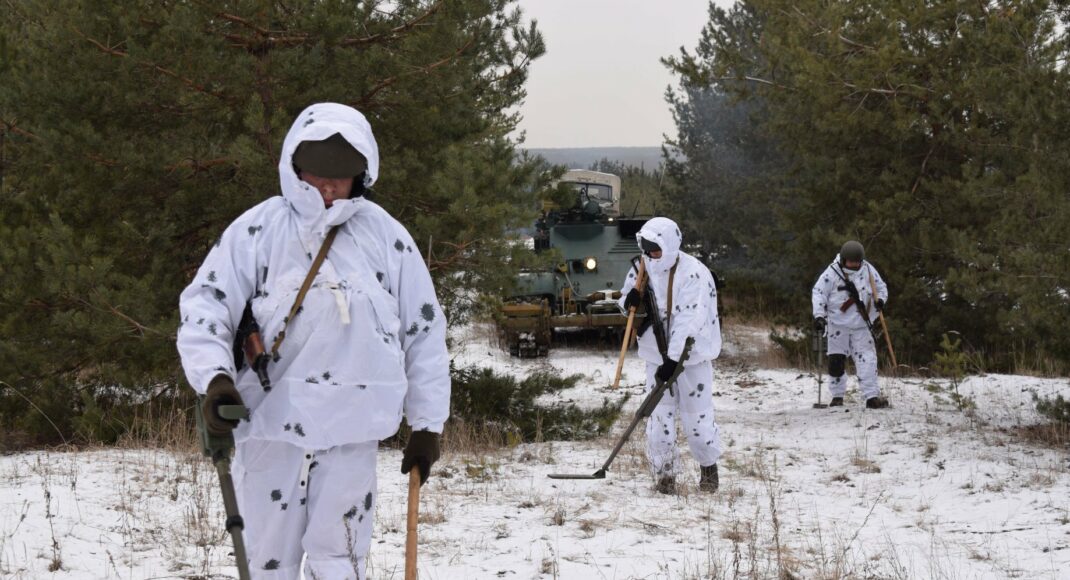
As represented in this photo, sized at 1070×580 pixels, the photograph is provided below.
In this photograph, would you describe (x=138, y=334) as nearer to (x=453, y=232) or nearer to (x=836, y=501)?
(x=453, y=232)

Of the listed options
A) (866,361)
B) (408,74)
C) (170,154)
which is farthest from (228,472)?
(866,361)

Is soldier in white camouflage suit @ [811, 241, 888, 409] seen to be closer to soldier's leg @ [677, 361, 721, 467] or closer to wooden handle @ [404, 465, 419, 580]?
soldier's leg @ [677, 361, 721, 467]

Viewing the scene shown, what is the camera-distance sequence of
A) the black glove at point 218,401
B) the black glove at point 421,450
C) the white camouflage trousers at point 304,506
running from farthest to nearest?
the black glove at point 421,450 → the white camouflage trousers at point 304,506 → the black glove at point 218,401

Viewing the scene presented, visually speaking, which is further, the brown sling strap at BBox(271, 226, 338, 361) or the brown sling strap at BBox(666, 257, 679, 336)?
the brown sling strap at BBox(666, 257, 679, 336)

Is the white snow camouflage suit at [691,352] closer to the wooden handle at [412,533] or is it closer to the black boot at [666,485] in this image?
the black boot at [666,485]

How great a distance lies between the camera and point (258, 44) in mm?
8750

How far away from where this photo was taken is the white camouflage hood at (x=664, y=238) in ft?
25.0

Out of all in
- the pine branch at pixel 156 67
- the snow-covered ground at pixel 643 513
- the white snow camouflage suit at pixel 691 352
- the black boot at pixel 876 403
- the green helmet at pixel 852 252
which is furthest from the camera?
the black boot at pixel 876 403

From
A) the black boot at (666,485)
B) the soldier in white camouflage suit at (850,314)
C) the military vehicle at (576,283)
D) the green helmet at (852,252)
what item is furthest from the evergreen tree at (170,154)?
the military vehicle at (576,283)

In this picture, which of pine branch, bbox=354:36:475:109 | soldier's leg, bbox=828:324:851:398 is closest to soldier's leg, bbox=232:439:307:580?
pine branch, bbox=354:36:475:109

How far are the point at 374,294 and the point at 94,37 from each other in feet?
18.7

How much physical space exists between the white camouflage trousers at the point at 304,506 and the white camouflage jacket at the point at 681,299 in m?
4.38

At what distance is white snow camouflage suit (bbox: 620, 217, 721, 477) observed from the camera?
7609 mm

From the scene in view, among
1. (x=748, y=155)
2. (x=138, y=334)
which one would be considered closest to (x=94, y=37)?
(x=138, y=334)
